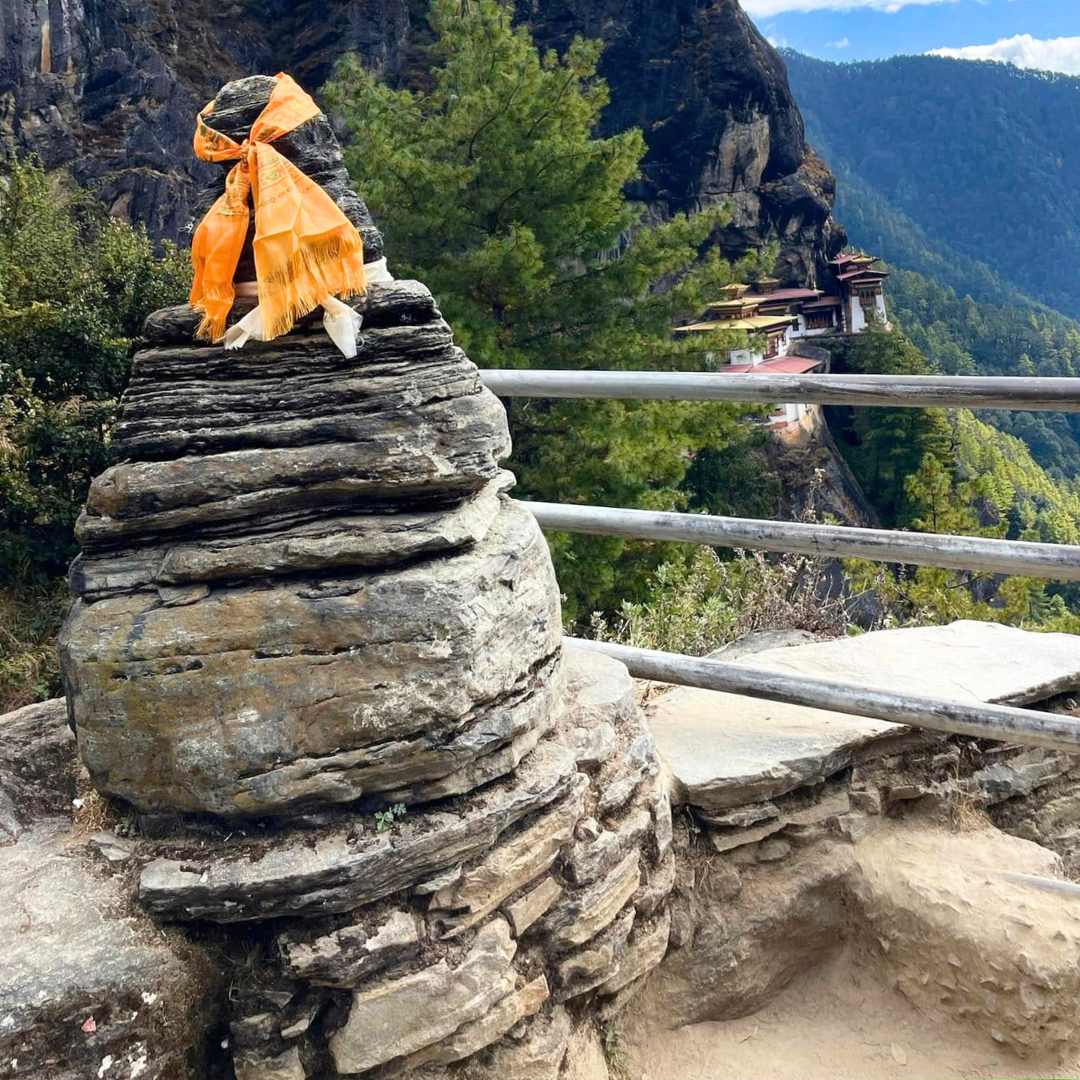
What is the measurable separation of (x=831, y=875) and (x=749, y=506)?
24.6 meters

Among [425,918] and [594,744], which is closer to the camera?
[425,918]

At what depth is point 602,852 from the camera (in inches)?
108

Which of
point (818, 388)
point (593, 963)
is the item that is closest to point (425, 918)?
point (593, 963)

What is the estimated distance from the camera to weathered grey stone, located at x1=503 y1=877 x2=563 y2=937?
2533 mm

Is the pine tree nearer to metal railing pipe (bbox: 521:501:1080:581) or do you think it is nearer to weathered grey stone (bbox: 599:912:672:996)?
metal railing pipe (bbox: 521:501:1080:581)

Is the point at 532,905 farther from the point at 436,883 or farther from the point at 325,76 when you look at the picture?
the point at 325,76

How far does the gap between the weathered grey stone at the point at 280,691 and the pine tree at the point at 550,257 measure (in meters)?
8.30

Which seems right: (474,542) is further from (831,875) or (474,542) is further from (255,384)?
(831,875)

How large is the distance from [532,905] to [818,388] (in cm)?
194

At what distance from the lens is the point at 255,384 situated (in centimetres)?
251

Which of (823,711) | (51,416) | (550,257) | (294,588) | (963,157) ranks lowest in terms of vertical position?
(823,711)

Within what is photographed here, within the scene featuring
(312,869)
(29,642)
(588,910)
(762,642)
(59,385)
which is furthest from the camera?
(59,385)

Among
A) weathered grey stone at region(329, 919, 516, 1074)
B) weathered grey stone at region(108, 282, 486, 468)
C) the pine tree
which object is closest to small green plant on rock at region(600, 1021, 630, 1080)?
weathered grey stone at region(329, 919, 516, 1074)

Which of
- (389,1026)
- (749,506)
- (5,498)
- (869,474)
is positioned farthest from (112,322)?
(869,474)
